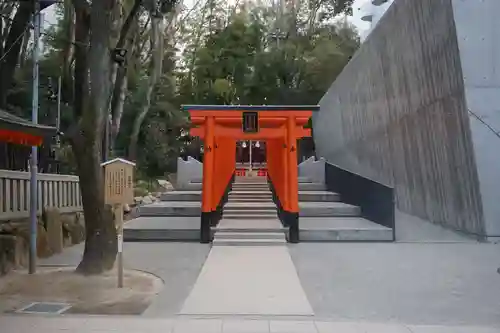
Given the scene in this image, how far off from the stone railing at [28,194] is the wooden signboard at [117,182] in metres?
2.86

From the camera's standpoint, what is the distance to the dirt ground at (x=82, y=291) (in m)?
6.46

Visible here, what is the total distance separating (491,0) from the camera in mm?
11180

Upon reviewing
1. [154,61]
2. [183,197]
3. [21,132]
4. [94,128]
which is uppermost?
[154,61]

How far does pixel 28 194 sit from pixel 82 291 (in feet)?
13.5

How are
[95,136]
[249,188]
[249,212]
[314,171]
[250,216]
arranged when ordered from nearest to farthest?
[95,136], [250,216], [249,212], [249,188], [314,171]

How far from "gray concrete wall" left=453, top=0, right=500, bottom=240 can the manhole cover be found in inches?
322

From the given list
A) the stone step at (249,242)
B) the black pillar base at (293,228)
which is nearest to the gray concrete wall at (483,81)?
the black pillar base at (293,228)

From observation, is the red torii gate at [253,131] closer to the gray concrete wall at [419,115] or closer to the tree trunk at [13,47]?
the gray concrete wall at [419,115]

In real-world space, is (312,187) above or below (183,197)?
above

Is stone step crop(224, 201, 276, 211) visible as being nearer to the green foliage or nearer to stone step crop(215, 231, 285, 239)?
stone step crop(215, 231, 285, 239)

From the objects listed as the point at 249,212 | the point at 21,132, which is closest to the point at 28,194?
the point at 21,132

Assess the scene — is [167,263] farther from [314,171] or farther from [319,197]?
[314,171]

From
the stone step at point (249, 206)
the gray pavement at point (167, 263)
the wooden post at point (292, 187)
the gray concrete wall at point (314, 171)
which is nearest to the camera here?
the gray pavement at point (167, 263)

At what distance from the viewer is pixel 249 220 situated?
1391 cm
